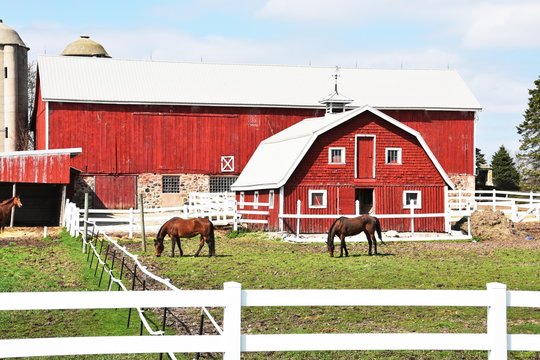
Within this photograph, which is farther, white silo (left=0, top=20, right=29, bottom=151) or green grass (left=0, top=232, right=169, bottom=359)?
white silo (left=0, top=20, right=29, bottom=151)

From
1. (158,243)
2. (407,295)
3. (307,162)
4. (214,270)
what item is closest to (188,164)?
(307,162)

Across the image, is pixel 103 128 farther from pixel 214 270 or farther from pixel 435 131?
pixel 214 270

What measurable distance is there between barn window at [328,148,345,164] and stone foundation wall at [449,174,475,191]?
16.2 metres

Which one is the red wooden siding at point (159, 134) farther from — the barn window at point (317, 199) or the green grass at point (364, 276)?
the green grass at point (364, 276)

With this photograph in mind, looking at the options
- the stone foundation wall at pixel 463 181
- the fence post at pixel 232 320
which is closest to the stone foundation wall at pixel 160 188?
the stone foundation wall at pixel 463 181

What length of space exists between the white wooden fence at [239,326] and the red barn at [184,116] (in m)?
39.8

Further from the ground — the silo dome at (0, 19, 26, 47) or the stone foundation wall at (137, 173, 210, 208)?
the silo dome at (0, 19, 26, 47)

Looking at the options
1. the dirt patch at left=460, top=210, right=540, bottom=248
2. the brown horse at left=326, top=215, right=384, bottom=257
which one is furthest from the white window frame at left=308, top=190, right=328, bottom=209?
the brown horse at left=326, top=215, right=384, bottom=257

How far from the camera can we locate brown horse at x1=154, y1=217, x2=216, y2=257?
24.7 metres

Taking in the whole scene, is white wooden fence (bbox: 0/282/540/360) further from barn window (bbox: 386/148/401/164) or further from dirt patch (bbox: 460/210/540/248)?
barn window (bbox: 386/148/401/164)

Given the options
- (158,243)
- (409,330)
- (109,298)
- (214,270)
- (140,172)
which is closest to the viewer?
(109,298)

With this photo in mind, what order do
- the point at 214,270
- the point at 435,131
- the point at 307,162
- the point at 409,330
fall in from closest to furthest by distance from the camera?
the point at 409,330 → the point at 214,270 → the point at 307,162 → the point at 435,131

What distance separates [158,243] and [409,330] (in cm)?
1355

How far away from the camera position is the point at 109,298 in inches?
286
